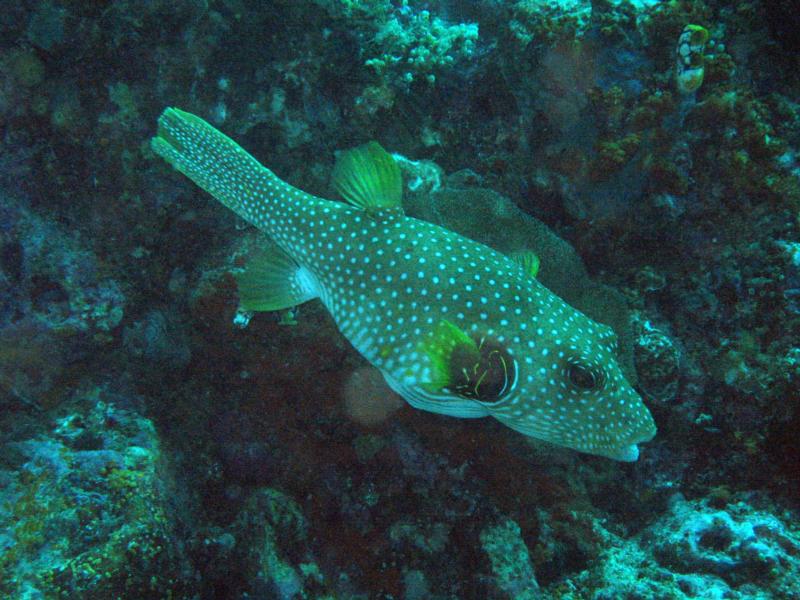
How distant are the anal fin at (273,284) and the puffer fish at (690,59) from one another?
4038 mm

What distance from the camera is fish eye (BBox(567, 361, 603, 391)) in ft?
11.8

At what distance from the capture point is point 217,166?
14.7 ft

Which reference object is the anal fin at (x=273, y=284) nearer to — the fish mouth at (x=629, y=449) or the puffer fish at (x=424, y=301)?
the puffer fish at (x=424, y=301)

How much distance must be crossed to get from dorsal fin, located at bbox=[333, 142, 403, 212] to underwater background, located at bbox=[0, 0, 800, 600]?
71 centimetres

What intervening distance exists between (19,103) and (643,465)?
7.22m

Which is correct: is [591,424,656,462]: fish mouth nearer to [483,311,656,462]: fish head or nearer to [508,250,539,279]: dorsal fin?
[483,311,656,462]: fish head

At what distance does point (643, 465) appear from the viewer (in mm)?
4746

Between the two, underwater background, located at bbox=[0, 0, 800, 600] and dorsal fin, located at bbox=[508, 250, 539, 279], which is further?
dorsal fin, located at bbox=[508, 250, 539, 279]

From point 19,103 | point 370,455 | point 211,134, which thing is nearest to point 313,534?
point 370,455

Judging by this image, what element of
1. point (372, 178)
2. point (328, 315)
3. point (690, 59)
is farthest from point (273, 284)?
point (690, 59)

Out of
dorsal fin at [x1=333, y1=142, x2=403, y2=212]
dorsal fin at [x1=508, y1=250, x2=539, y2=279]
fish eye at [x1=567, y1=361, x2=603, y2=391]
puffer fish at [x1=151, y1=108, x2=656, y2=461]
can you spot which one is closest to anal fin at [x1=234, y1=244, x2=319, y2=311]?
puffer fish at [x1=151, y1=108, x2=656, y2=461]

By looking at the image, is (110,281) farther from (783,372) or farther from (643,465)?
(783,372)

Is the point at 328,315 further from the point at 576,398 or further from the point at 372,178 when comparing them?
the point at 576,398

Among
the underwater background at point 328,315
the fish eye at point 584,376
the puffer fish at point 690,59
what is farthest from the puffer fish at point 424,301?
the puffer fish at point 690,59
